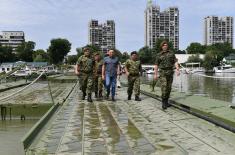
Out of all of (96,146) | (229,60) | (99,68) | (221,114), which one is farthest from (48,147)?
(229,60)

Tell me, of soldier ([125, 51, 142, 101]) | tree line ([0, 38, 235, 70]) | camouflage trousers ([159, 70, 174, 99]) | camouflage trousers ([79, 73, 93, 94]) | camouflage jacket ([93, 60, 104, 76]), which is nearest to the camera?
camouflage trousers ([159, 70, 174, 99])

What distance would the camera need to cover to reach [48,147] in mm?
7191

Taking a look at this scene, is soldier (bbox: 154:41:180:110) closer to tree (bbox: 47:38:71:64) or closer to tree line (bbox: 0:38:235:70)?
tree line (bbox: 0:38:235:70)

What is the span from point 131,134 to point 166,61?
465 centimetres

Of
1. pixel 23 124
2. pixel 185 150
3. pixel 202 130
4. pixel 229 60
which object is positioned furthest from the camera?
pixel 229 60

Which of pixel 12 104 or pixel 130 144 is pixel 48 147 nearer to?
pixel 130 144

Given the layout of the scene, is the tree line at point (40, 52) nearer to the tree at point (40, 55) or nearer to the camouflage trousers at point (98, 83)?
the tree at point (40, 55)

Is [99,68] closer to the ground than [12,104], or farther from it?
farther from it

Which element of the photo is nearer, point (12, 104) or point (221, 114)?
point (221, 114)

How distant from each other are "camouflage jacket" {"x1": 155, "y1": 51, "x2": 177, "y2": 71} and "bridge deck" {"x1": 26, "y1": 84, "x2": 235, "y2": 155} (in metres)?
1.35

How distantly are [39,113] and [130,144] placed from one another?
1004 cm

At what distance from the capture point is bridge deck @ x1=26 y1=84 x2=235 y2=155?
6.95 m

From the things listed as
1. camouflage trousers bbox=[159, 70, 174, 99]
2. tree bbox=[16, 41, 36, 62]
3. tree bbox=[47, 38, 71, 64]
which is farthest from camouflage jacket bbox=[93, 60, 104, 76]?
tree bbox=[16, 41, 36, 62]

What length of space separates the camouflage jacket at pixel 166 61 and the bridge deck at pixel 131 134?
4.42ft
